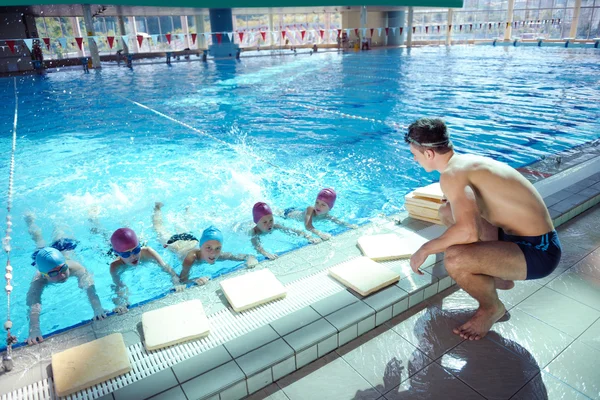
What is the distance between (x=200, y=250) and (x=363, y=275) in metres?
1.76

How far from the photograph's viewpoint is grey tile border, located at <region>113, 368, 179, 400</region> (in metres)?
1.89

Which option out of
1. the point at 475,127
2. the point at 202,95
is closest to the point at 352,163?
the point at 475,127

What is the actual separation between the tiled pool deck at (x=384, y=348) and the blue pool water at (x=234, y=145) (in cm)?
157

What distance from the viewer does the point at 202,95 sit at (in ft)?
44.6

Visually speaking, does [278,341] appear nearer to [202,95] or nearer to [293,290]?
[293,290]

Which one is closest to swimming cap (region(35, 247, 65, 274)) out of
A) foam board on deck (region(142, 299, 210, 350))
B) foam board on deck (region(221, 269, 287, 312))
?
foam board on deck (region(142, 299, 210, 350))

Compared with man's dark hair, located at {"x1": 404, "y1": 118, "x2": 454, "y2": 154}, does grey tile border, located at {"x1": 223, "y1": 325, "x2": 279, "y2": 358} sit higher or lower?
lower

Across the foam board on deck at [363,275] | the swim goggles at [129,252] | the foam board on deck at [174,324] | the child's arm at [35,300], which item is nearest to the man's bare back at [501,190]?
the foam board on deck at [363,275]

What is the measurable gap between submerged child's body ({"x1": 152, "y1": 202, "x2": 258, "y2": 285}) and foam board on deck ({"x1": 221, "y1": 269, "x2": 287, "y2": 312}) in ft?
1.15

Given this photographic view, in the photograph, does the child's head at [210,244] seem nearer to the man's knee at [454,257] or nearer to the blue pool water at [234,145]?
the blue pool water at [234,145]

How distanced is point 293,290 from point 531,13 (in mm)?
Result: 35473

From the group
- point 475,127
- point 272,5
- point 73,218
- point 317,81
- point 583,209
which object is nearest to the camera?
point 583,209

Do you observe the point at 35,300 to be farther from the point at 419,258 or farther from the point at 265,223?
the point at 419,258

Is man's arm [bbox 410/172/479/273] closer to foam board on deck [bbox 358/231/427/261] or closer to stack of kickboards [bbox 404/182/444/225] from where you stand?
foam board on deck [bbox 358/231/427/261]
